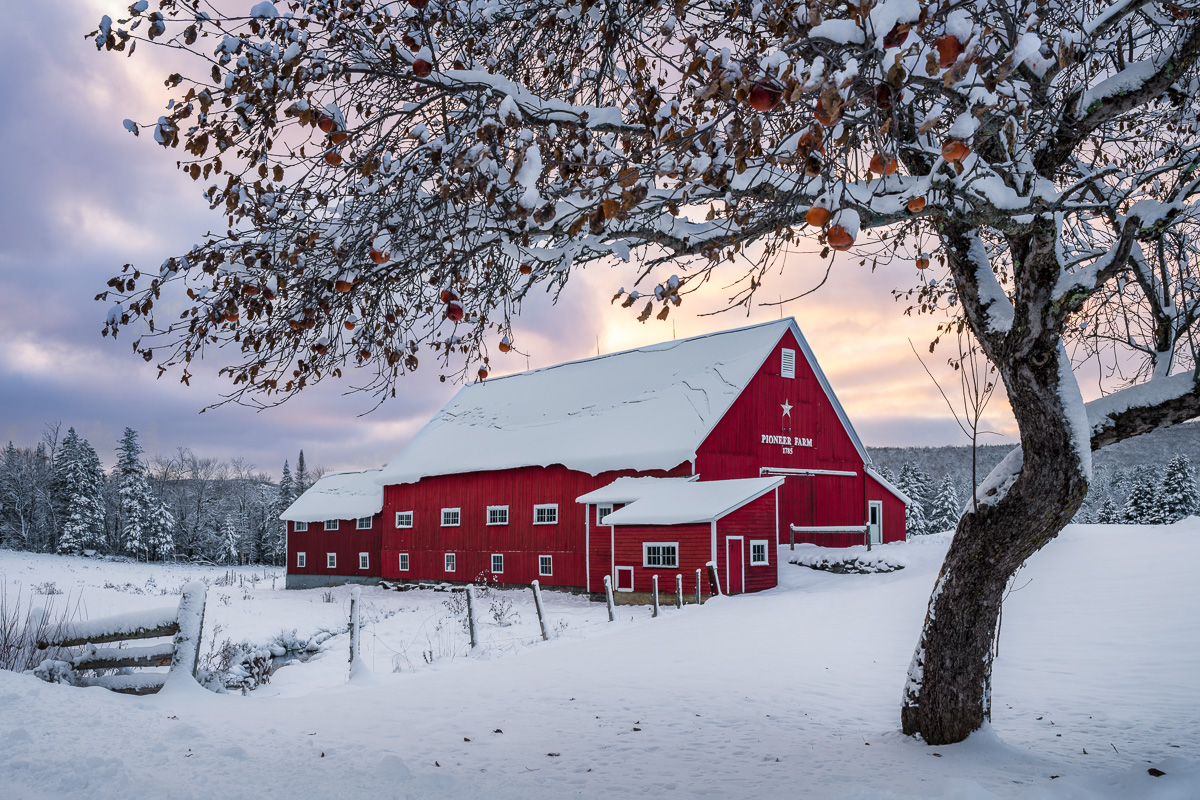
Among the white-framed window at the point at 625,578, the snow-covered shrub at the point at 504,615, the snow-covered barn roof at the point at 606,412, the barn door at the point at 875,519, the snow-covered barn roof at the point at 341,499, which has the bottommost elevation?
the snow-covered shrub at the point at 504,615

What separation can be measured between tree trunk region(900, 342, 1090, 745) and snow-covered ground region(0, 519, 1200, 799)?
0.97ft

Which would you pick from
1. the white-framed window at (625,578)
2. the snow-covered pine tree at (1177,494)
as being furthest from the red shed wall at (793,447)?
the snow-covered pine tree at (1177,494)

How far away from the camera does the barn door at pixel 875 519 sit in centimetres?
2789

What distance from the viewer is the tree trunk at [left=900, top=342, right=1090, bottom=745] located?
593 centimetres

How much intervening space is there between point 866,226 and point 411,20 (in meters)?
3.55

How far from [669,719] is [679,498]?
14790mm

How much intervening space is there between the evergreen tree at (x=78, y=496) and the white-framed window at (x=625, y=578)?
52262mm

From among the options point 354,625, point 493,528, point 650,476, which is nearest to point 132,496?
point 493,528

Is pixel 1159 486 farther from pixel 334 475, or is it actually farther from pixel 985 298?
pixel 985 298

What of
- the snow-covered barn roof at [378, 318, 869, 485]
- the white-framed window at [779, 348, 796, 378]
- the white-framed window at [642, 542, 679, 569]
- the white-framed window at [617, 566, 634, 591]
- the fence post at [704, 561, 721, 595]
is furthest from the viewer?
the white-framed window at [779, 348, 796, 378]

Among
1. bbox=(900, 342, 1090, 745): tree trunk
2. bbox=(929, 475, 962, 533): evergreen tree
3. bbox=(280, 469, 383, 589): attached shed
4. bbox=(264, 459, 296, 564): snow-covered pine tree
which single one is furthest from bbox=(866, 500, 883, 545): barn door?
bbox=(264, 459, 296, 564): snow-covered pine tree

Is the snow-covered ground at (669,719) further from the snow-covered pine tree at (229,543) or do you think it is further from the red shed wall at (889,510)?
the snow-covered pine tree at (229,543)

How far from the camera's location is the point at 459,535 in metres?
30.0

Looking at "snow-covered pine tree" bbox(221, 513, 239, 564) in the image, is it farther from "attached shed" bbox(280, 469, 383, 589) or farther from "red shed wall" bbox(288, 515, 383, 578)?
"red shed wall" bbox(288, 515, 383, 578)
